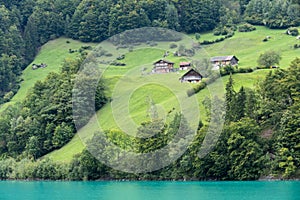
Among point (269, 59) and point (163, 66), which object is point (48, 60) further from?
point (269, 59)

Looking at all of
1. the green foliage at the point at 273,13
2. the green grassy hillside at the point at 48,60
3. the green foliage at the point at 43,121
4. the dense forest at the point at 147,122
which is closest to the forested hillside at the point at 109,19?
the green foliage at the point at 273,13

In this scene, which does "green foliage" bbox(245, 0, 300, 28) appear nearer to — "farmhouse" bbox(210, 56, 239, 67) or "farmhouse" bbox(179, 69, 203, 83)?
"farmhouse" bbox(210, 56, 239, 67)

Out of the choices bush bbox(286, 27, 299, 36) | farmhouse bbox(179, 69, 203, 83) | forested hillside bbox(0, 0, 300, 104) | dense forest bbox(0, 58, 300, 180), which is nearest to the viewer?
dense forest bbox(0, 58, 300, 180)

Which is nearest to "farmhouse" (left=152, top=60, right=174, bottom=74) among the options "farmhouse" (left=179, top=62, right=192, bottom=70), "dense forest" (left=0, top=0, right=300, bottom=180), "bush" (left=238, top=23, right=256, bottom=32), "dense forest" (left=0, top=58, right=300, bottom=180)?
"farmhouse" (left=179, top=62, right=192, bottom=70)

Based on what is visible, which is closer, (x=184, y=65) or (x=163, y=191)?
(x=163, y=191)

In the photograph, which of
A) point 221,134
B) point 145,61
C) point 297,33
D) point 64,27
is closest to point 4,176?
point 221,134

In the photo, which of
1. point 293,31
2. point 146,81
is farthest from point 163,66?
point 293,31
